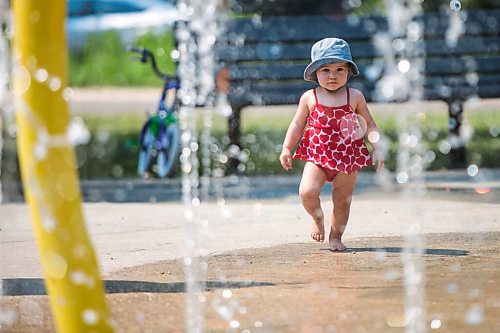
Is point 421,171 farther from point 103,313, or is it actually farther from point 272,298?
point 103,313

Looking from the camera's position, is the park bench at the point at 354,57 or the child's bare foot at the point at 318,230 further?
the park bench at the point at 354,57

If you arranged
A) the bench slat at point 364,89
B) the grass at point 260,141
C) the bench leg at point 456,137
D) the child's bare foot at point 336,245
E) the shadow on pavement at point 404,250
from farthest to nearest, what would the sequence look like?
the grass at point 260,141 → the bench leg at point 456,137 → the bench slat at point 364,89 → the child's bare foot at point 336,245 → the shadow on pavement at point 404,250

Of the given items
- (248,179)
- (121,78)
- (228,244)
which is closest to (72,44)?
(121,78)

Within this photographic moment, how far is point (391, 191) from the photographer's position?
8.69 metres

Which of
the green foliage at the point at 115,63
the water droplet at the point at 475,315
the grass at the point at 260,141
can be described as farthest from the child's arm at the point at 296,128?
the green foliage at the point at 115,63

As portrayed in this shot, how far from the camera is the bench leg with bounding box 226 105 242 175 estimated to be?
10.2 metres

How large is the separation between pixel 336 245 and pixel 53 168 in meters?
2.88

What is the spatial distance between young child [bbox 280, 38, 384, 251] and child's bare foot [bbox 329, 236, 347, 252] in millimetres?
15

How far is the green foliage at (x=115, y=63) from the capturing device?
2455cm

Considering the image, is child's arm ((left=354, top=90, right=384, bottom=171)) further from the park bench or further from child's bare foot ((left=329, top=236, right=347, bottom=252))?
the park bench

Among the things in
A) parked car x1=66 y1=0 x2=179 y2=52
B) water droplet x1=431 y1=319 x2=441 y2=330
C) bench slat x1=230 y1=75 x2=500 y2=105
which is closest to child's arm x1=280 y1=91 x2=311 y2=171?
water droplet x1=431 y1=319 x2=441 y2=330

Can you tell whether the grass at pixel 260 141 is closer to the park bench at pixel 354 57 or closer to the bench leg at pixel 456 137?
the bench leg at pixel 456 137

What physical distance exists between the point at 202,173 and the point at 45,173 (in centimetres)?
708

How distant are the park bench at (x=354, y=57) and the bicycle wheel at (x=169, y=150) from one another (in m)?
0.46
